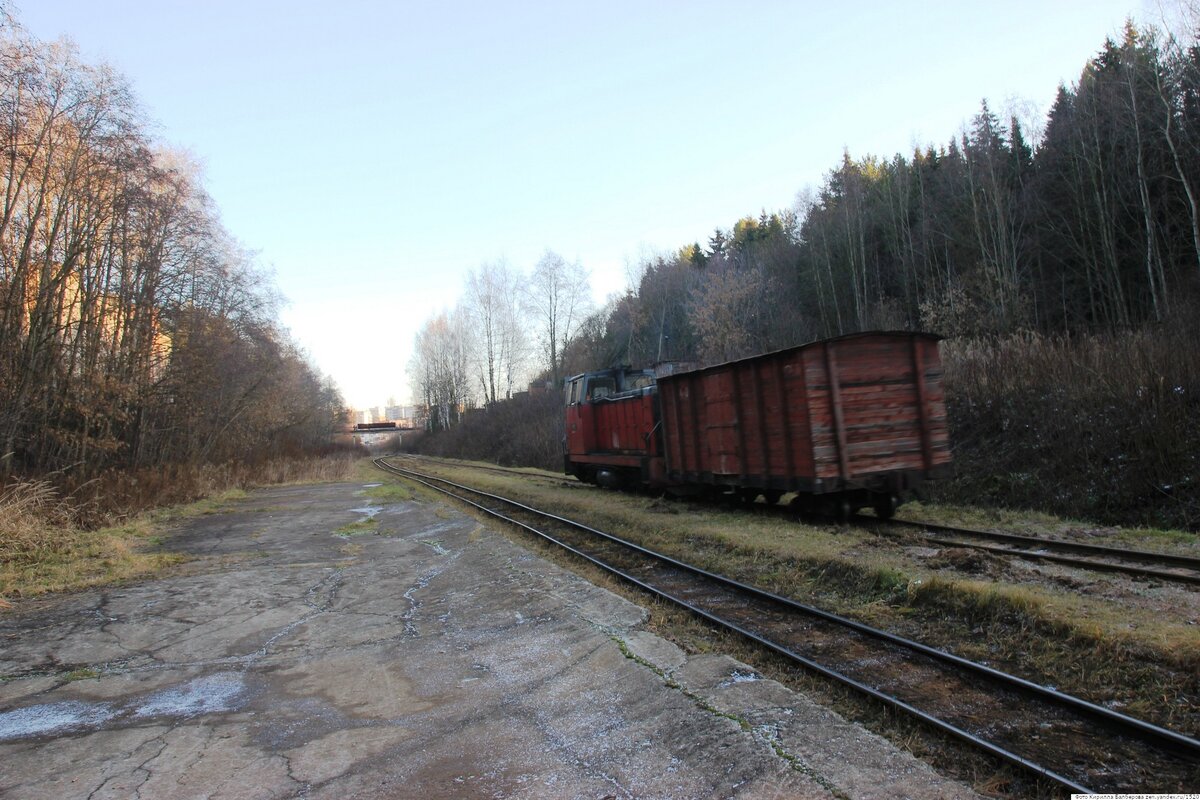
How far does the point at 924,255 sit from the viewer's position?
122ft

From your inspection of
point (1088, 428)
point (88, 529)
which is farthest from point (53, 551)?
point (1088, 428)

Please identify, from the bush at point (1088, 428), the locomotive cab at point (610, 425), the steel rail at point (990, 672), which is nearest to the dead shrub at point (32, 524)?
the steel rail at point (990, 672)

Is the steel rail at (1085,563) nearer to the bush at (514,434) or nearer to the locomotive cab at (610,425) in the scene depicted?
the locomotive cab at (610,425)

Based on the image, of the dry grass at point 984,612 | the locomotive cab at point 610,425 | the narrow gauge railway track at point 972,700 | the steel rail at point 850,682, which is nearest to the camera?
the steel rail at point 850,682

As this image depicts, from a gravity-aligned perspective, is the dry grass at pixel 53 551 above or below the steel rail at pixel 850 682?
above

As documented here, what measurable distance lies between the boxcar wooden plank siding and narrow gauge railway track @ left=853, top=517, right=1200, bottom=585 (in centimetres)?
136

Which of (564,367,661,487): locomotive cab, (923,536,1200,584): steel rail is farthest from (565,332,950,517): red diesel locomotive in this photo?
(564,367,661,487): locomotive cab

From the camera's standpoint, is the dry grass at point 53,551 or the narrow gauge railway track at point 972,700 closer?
the narrow gauge railway track at point 972,700

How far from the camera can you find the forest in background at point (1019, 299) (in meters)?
11.7

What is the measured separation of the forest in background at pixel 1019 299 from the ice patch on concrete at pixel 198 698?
12.0 m

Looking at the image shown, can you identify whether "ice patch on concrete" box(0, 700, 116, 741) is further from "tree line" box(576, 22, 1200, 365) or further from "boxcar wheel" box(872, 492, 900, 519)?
"tree line" box(576, 22, 1200, 365)

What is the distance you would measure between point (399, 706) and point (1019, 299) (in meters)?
31.1

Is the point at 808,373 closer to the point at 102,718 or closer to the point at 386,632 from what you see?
the point at 386,632

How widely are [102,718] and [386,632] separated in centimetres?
230
